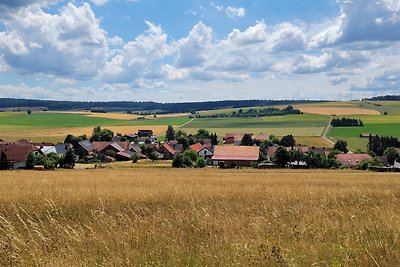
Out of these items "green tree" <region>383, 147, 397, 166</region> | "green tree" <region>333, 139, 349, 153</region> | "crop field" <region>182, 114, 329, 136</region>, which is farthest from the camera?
"crop field" <region>182, 114, 329, 136</region>

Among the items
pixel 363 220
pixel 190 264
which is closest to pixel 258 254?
pixel 190 264

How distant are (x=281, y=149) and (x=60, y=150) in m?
59.6

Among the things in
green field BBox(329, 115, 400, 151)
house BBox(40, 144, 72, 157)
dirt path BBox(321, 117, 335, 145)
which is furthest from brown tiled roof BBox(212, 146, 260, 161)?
dirt path BBox(321, 117, 335, 145)

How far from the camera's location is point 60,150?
109125 mm

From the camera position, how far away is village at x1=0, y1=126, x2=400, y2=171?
71.8 metres

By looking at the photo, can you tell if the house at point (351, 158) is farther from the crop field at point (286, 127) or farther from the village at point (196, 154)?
the crop field at point (286, 127)

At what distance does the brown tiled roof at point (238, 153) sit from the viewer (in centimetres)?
8333

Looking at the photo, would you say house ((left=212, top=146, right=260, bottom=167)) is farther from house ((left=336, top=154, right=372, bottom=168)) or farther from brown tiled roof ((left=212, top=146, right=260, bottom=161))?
house ((left=336, top=154, right=372, bottom=168))

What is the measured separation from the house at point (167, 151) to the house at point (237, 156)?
2048cm

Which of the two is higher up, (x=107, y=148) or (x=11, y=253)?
(x=11, y=253)

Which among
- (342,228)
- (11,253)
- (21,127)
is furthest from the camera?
(21,127)

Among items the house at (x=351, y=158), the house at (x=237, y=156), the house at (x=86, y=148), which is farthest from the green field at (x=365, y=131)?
the house at (x=86, y=148)

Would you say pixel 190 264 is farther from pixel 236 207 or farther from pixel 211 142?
pixel 211 142

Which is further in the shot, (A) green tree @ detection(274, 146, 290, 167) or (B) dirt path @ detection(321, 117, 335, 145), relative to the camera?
(B) dirt path @ detection(321, 117, 335, 145)
